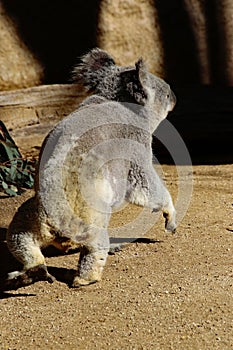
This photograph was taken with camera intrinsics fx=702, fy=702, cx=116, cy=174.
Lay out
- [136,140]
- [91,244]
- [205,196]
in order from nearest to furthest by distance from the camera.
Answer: [91,244] < [136,140] < [205,196]

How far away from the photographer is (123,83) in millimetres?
4898

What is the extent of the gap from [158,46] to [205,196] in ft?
7.55

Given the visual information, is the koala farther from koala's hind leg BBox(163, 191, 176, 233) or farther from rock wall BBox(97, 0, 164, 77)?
rock wall BBox(97, 0, 164, 77)

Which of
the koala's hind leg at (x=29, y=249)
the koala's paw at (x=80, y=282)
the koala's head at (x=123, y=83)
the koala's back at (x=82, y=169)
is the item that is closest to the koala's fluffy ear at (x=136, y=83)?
the koala's head at (x=123, y=83)

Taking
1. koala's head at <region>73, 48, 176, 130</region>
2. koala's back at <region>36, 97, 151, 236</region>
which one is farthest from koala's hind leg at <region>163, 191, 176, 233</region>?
koala's head at <region>73, 48, 176, 130</region>

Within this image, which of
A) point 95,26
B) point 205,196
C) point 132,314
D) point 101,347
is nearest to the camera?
point 101,347

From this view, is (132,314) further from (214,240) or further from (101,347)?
(214,240)

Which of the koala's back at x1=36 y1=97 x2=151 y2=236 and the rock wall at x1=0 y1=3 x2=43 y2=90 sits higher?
the koala's back at x1=36 y1=97 x2=151 y2=236

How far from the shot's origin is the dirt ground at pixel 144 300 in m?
3.49

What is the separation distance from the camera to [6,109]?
22.2ft

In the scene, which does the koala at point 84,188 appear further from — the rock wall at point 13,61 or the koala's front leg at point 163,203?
the rock wall at point 13,61

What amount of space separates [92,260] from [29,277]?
1.27ft

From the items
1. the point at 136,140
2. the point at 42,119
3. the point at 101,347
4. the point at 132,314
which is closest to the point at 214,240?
the point at 136,140

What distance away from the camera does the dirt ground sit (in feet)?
11.5
